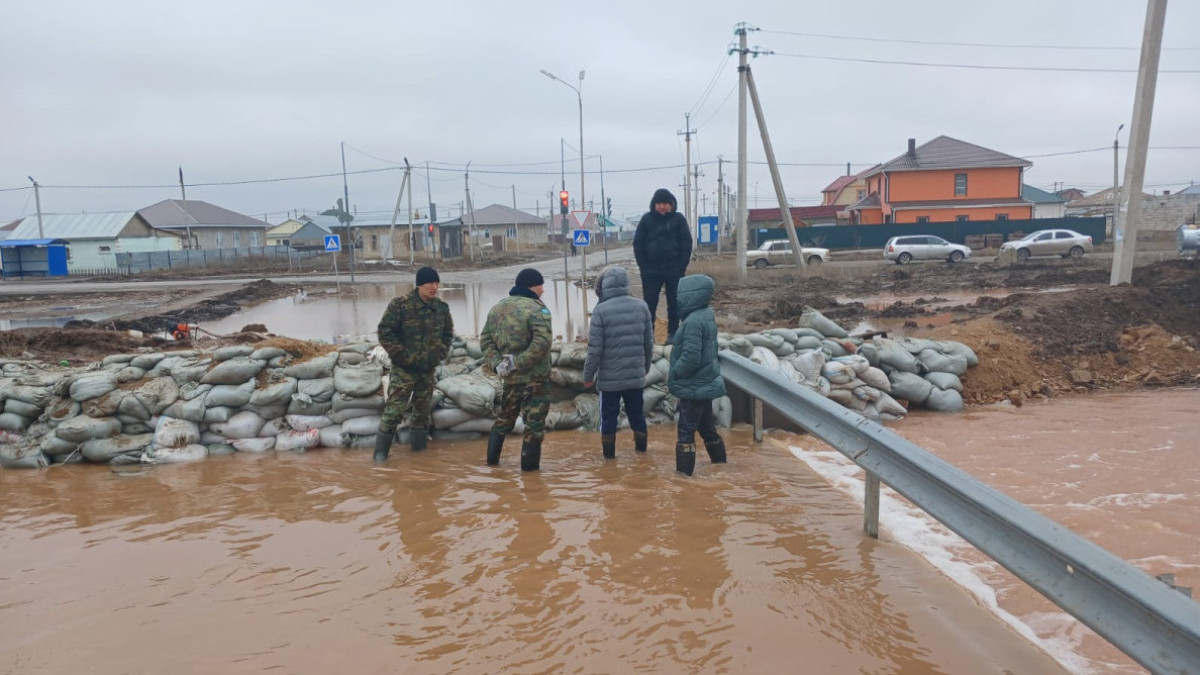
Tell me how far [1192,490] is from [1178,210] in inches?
2389

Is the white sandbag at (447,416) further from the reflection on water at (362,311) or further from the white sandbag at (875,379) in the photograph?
the reflection on water at (362,311)

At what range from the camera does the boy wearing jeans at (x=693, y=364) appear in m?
5.30

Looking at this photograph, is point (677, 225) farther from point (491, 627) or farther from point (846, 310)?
point (846, 310)

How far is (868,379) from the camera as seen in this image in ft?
24.7

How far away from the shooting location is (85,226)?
5372 centimetres

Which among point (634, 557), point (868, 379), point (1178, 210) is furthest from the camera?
point (1178, 210)

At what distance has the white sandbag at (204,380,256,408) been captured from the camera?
6371 millimetres

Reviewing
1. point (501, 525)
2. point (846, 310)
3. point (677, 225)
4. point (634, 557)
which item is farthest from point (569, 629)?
point (846, 310)

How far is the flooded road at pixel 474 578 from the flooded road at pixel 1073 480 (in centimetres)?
26

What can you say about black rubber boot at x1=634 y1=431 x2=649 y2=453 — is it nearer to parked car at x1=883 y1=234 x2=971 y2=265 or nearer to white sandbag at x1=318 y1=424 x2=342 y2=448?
white sandbag at x1=318 y1=424 x2=342 y2=448

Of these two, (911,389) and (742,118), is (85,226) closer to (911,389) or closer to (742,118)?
(742,118)

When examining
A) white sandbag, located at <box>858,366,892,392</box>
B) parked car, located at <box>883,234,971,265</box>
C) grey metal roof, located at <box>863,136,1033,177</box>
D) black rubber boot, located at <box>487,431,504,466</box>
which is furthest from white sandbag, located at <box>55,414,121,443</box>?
grey metal roof, located at <box>863,136,1033,177</box>

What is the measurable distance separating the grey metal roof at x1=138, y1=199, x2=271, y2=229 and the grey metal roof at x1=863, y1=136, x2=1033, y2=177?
51.0 m

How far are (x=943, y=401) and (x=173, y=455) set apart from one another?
678 cm
